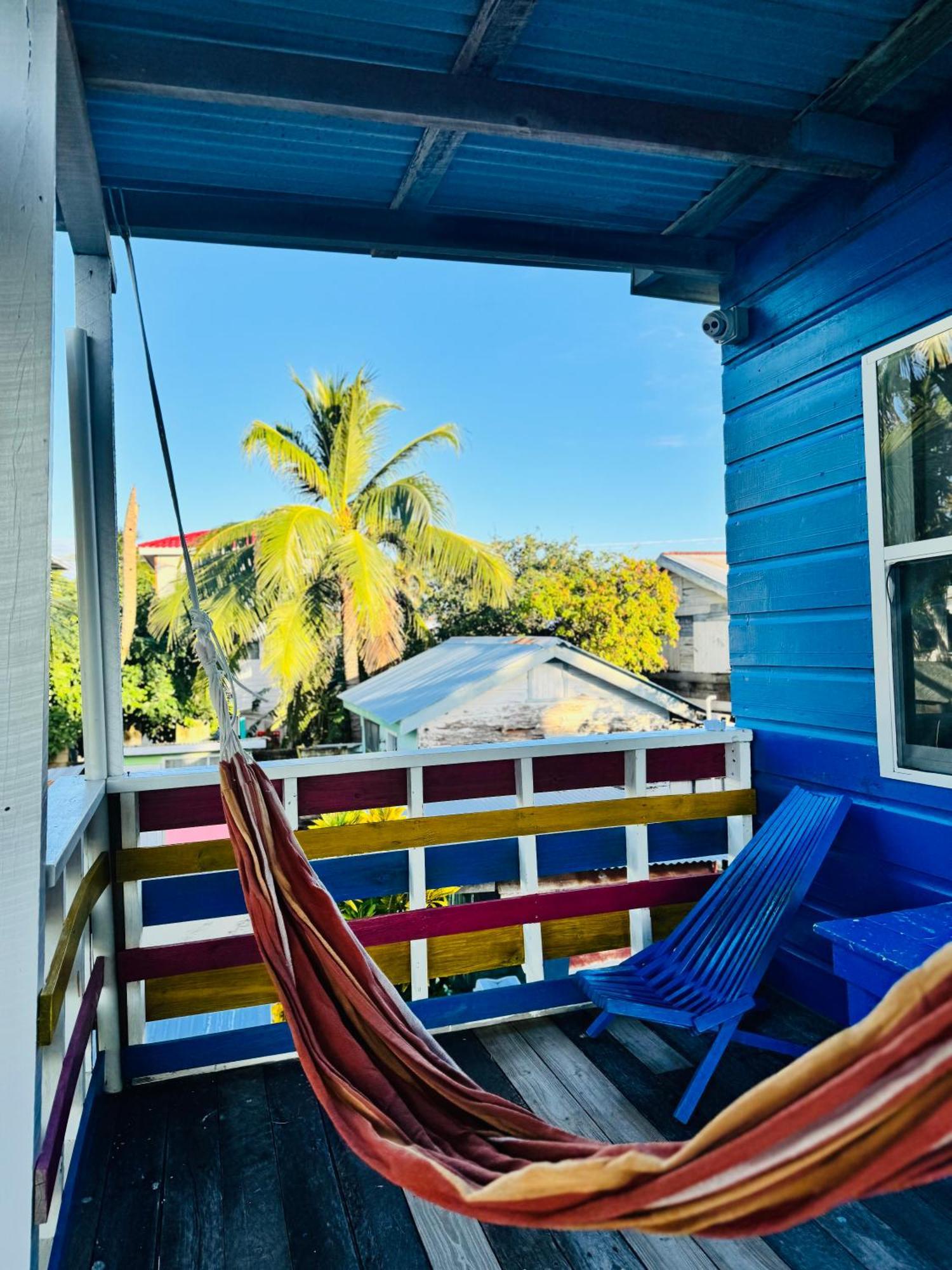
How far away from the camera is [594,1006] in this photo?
2.58 metres

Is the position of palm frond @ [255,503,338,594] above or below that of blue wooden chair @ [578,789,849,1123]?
above

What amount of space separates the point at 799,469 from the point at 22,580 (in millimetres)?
2146

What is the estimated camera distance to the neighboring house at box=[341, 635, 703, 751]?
398 inches

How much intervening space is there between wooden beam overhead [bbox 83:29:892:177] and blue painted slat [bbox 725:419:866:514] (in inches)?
26.8

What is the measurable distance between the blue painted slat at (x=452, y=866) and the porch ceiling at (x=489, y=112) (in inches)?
69.8

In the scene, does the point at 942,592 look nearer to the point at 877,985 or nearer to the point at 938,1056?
the point at 877,985

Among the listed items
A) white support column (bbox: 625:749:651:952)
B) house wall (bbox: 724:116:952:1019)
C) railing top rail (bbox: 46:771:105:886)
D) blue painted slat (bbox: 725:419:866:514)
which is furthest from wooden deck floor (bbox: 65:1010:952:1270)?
blue painted slat (bbox: 725:419:866:514)

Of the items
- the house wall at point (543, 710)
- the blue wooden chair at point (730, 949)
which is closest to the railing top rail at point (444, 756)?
the blue wooden chair at point (730, 949)

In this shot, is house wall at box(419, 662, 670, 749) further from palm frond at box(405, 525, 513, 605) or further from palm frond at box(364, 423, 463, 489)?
palm frond at box(364, 423, 463, 489)

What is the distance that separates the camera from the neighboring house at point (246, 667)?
1594 centimetres

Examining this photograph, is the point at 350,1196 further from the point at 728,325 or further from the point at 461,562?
the point at 461,562

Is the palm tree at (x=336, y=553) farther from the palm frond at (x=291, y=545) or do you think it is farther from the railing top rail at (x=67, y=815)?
the railing top rail at (x=67, y=815)

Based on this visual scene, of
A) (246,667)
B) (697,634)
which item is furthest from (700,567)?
(246,667)

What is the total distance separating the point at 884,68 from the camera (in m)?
1.83
